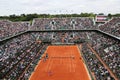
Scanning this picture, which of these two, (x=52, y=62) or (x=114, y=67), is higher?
(x=114, y=67)

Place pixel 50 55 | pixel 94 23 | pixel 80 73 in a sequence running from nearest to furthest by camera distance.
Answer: pixel 80 73
pixel 50 55
pixel 94 23

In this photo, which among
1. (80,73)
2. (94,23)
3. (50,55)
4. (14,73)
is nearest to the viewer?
(14,73)

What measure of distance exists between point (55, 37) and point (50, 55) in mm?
16063

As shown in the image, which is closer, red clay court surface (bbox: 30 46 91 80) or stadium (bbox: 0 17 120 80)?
stadium (bbox: 0 17 120 80)

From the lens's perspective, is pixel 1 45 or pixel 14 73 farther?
pixel 1 45

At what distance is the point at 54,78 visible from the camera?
105 feet

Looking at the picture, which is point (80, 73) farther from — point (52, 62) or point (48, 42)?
point (48, 42)

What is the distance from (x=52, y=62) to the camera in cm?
4156

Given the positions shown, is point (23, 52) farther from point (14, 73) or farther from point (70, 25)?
point (70, 25)

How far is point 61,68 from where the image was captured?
37219 mm

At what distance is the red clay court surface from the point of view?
106 feet

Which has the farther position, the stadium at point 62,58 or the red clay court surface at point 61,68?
the red clay court surface at point 61,68

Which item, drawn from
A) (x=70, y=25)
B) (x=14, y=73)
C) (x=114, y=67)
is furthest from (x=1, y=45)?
(x=70, y=25)

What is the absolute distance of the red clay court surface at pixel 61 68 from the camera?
106ft
